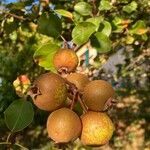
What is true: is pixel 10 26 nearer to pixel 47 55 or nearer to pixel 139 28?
pixel 139 28

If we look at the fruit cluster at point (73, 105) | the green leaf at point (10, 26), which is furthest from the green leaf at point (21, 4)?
the fruit cluster at point (73, 105)

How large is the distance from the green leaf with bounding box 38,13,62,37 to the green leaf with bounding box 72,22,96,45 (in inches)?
2.5

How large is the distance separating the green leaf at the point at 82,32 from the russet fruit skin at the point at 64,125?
1.09ft

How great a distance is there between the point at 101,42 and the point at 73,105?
0.39 metres

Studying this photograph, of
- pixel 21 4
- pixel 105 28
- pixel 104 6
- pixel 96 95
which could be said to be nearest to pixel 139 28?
pixel 104 6

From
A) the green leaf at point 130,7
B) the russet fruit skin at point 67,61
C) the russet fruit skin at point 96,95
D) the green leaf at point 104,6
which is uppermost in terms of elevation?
the russet fruit skin at point 67,61

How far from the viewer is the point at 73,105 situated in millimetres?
967

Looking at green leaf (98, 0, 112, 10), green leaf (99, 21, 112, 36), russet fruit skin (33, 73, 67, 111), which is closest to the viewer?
russet fruit skin (33, 73, 67, 111)

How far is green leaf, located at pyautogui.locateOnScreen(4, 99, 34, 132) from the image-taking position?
1.10 metres

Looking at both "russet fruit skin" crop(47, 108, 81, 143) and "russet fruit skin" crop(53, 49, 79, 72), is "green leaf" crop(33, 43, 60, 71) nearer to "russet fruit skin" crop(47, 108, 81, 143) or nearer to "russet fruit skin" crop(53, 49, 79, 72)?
"russet fruit skin" crop(53, 49, 79, 72)

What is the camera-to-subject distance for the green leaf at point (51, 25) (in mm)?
1286

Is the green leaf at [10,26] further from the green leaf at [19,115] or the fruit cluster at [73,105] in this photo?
the fruit cluster at [73,105]

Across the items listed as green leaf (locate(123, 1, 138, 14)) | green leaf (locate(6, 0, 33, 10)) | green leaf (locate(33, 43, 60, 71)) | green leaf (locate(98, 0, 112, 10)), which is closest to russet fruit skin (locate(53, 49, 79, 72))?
green leaf (locate(33, 43, 60, 71))

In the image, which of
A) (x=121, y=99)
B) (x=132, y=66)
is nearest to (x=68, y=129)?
(x=132, y=66)
